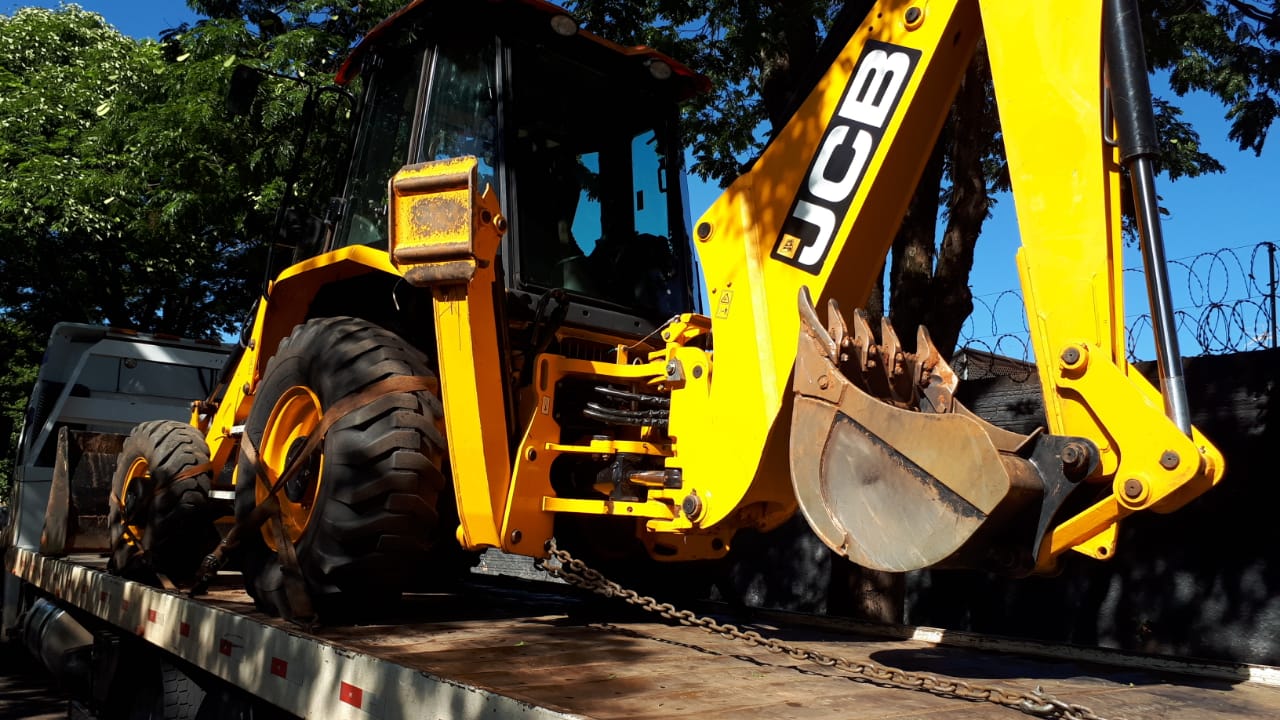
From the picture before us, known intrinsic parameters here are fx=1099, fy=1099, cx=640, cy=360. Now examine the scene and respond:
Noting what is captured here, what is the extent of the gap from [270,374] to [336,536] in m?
1.13

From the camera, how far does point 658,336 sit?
15.6 feet

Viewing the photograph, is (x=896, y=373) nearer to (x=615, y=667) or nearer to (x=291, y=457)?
(x=615, y=667)

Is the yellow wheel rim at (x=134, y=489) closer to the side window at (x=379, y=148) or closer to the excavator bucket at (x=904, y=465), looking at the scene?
the side window at (x=379, y=148)

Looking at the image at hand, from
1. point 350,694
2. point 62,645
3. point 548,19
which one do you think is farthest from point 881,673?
point 62,645

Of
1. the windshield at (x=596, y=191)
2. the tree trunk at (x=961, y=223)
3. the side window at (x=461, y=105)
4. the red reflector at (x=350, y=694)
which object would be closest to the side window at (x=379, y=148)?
the side window at (x=461, y=105)

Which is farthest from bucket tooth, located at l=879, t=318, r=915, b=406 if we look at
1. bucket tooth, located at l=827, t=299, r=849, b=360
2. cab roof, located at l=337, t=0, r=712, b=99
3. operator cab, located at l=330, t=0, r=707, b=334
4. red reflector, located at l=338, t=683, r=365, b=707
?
cab roof, located at l=337, t=0, r=712, b=99

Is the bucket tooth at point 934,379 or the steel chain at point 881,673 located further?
the bucket tooth at point 934,379

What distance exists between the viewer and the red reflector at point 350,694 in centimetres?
321

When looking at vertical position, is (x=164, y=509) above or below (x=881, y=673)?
above

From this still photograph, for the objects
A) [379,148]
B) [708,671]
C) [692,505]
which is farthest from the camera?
[379,148]

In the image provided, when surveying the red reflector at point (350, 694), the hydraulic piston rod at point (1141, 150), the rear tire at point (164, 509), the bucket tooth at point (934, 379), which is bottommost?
the red reflector at point (350, 694)

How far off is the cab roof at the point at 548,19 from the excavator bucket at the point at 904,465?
2.05m

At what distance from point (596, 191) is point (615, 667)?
2489mm

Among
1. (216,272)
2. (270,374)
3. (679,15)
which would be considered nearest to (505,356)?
(270,374)
